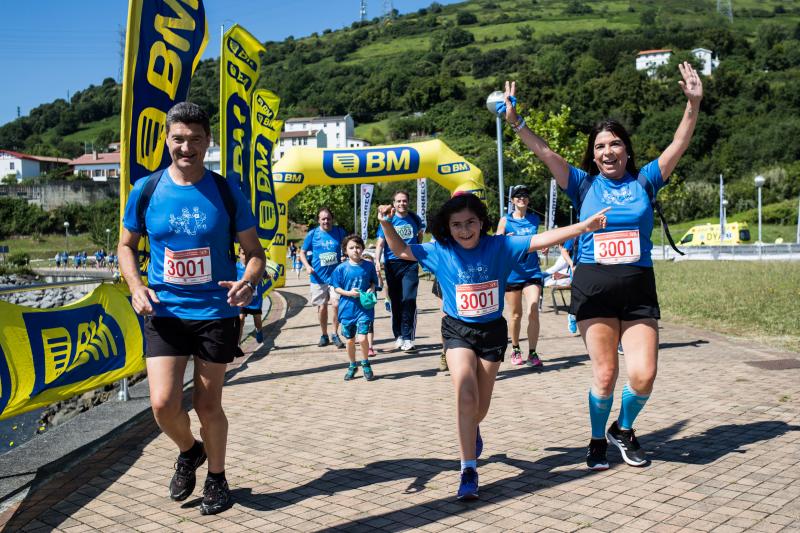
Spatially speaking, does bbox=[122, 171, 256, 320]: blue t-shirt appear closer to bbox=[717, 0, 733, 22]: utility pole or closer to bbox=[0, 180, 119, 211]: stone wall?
bbox=[0, 180, 119, 211]: stone wall

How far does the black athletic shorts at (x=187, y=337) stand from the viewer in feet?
13.2

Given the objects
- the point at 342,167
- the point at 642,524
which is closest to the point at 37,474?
the point at 642,524

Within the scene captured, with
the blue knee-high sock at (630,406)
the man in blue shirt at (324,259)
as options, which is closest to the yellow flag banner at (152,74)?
the blue knee-high sock at (630,406)

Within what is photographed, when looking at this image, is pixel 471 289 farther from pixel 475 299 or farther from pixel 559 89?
pixel 559 89

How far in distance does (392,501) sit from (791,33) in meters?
155

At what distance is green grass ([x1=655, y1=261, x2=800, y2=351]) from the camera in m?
11.4

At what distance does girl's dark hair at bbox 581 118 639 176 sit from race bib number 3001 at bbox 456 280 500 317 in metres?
1.11

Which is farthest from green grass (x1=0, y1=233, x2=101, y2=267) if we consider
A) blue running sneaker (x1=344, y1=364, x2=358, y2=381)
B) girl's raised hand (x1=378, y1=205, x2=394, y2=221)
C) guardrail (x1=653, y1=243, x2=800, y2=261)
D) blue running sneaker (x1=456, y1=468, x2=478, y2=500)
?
blue running sneaker (x1=456, y1=468, x2=478, y2=500)

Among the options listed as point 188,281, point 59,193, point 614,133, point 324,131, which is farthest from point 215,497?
point 324,131

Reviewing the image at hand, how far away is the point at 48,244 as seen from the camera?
8669cm

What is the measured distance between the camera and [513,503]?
4.12m

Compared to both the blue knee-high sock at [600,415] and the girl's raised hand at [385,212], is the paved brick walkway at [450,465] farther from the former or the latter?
the girl's raised hand at [385,212]

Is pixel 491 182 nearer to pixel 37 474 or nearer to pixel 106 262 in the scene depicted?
pixel 106 262

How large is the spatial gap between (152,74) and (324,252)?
15.8 feet
